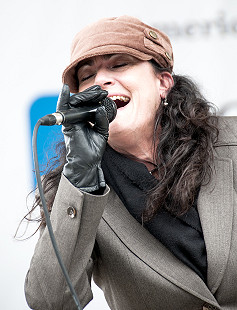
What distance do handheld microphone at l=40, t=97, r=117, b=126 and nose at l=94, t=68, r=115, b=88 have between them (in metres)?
0.34

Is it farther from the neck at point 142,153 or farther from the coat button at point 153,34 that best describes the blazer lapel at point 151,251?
the coat button at point 153,34

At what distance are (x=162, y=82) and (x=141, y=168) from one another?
14.1 inches

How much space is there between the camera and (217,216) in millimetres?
1391

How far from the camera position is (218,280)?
4.37 feet

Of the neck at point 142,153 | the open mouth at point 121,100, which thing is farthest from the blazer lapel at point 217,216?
the open mouth at point 121,100

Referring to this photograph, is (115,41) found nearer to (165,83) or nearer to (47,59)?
(165,83)

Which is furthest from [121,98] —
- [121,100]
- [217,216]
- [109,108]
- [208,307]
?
[208,307]

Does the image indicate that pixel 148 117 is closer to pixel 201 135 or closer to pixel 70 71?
pixel 201 135

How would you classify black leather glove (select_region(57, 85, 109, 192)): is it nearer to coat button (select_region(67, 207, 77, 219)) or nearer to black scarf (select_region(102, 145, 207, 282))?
coat button (select_region(67, 207, 77, 219))

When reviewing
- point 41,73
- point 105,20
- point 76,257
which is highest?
point 105,20

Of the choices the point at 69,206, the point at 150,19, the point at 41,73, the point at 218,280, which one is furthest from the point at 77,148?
the point at 150,19

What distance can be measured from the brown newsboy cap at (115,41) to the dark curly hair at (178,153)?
84 millimetres

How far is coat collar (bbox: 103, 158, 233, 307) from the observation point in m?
1.34

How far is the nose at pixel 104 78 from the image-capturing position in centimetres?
153
